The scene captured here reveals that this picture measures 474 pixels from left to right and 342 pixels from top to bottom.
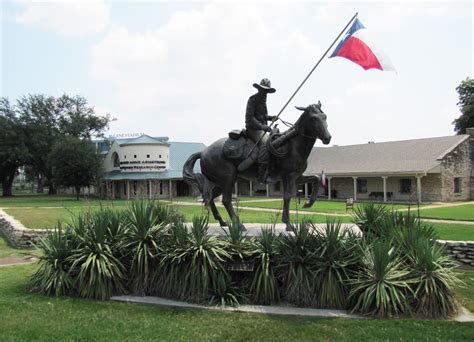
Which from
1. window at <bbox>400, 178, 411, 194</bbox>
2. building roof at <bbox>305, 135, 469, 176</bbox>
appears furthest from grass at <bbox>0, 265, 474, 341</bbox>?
window at <bbox>400, 178, 411, 194</bbox>

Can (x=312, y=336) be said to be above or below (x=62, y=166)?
below

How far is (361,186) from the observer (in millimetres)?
35875

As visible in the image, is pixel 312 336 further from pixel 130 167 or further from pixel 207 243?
pixel 130 167

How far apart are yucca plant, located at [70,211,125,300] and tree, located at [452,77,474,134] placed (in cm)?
4770

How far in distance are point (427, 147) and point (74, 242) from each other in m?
31.7

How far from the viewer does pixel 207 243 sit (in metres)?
6.67

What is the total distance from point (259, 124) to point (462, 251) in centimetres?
559

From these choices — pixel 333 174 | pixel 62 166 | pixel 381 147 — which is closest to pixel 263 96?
pixel 333 174

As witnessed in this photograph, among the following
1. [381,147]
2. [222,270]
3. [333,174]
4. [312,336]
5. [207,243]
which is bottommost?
[312,336]

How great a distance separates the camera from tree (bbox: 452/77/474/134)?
4566 cm

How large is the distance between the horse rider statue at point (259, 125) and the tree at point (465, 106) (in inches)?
1758

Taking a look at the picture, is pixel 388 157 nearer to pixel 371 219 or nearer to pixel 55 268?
pixel 371 219

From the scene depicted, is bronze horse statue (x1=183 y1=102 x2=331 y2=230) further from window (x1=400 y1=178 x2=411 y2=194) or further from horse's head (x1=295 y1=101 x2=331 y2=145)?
window (x1=400 y1=178 x2=411 y2=194)

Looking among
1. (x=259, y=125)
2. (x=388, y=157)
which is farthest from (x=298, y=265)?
(x=388, y=157)
